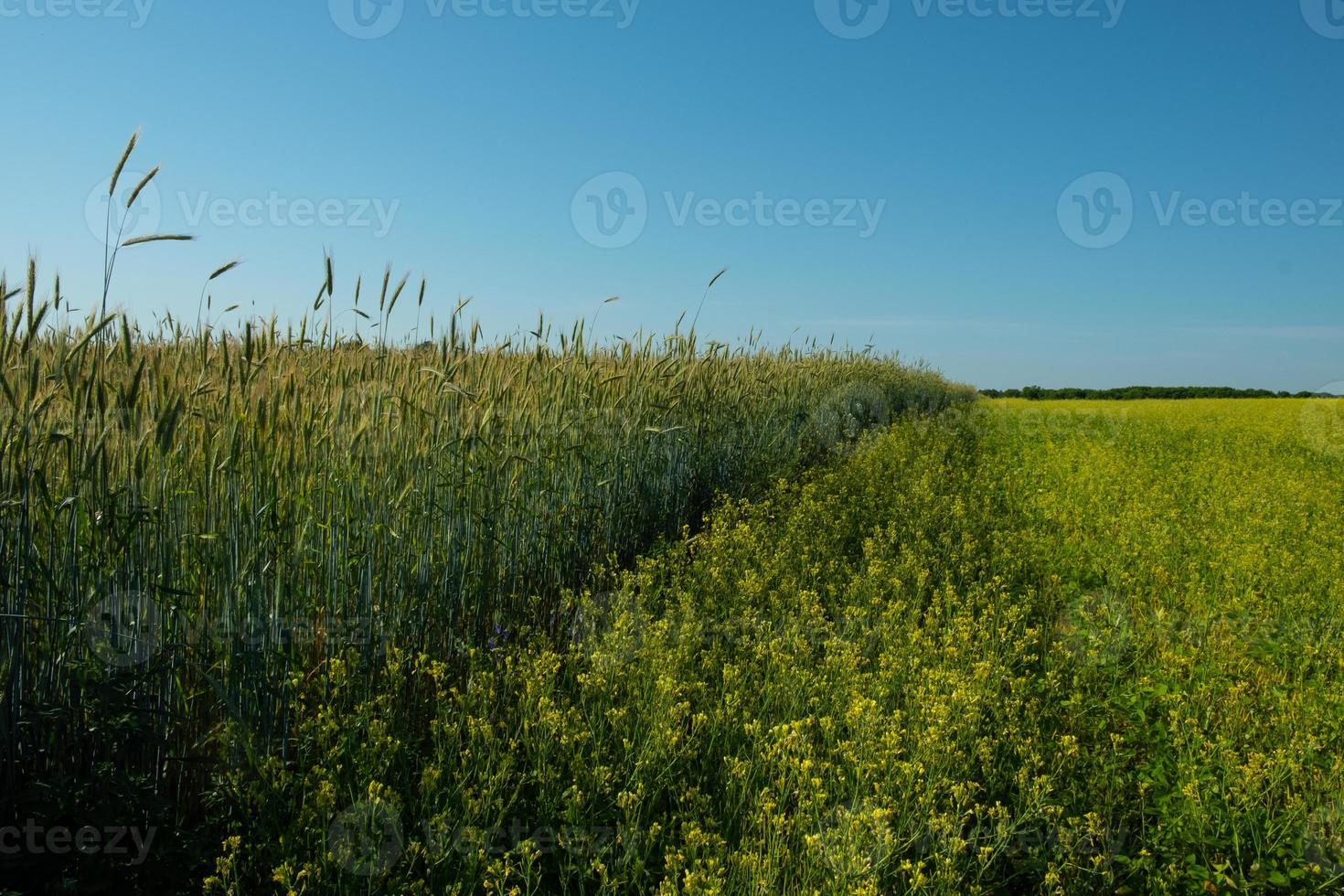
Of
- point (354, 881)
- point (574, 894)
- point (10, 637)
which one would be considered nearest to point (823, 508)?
point (574, 894)

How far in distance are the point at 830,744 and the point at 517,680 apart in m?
1.14

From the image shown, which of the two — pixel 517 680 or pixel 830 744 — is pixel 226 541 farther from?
pixel 830 744

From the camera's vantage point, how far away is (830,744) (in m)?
2.79

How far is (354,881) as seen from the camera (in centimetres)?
201

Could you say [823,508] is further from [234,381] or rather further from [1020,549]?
[234,381]

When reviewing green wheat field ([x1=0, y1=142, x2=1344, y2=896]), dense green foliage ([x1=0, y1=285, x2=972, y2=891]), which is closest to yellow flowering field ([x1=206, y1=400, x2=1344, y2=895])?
green wheat field ([x1=0, y1=142, x2=1344, y2=896])

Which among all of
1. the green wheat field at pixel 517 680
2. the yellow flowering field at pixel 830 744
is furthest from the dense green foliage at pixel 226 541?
the yellow flowering field at pixel 830 744

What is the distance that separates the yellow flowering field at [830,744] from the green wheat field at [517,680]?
0.06 ft

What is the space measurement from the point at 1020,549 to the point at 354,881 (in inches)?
198

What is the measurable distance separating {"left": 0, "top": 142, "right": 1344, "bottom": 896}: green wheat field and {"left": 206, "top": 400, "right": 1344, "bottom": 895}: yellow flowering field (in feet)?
0.06

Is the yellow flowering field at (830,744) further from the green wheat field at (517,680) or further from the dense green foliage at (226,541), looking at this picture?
the dense green foliage at (226,541)

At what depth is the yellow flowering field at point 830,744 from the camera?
213cm

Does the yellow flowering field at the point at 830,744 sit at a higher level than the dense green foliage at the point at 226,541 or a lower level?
lower

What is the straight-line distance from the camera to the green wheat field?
208 centimetres
